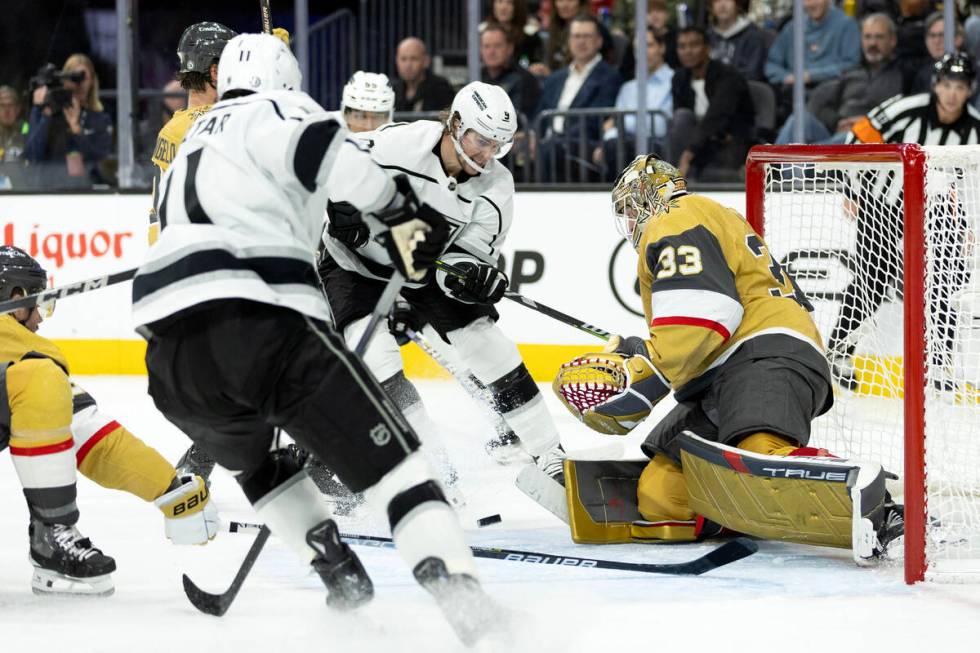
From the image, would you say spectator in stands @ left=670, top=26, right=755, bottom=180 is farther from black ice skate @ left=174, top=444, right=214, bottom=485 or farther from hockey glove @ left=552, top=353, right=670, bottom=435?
hockey glove @ left=552, top=353, right=670, bottom=435

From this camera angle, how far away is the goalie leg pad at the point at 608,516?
306 centimetres

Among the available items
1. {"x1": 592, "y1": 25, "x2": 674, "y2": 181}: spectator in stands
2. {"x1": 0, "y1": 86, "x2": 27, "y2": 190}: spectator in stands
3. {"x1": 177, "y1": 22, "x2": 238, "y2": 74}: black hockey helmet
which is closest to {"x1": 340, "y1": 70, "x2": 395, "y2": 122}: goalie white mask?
{"x1": 177, "y1": 22, "x2": 238, "y2": 74}: black hockey helmet

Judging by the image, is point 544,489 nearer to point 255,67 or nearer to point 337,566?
point 337,566

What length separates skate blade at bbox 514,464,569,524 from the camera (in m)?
3.17

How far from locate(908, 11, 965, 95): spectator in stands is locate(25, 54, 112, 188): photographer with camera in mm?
3405

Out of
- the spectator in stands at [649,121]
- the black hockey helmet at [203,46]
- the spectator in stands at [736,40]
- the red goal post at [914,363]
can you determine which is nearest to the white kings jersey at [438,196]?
the black hockey helmet at [203,46]

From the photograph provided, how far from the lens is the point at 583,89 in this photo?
6066 mm

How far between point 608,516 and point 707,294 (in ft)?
1.85

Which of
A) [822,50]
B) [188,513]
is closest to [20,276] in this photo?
[188,513]

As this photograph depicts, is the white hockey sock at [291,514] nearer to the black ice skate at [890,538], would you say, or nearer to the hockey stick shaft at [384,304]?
the hockey stick shaft at [384,304]

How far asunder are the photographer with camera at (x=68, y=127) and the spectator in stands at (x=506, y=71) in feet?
5.45

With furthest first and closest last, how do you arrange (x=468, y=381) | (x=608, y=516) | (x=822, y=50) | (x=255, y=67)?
(x=822, y=50) → (x=468, y=381) → (x=608, y=516) → (x=255, y=67)

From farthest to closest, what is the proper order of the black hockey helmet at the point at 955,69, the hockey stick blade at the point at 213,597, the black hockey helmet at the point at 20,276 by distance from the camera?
1. the black hockey helmet at the point at 955,69
2. the black hockey helmet at the point at 20,276
3. the hockey stick blade at the point at 213,597

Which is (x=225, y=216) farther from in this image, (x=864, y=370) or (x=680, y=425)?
(x=864, y=370)
